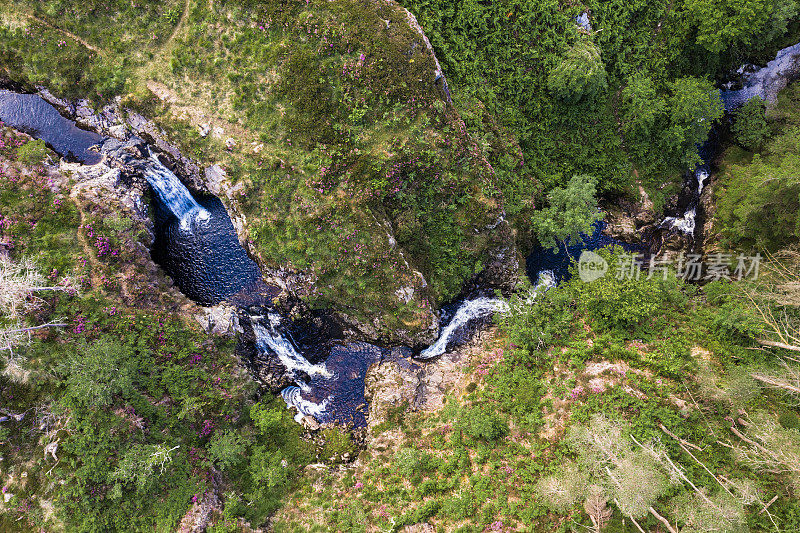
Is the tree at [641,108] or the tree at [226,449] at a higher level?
the tree at [641,108]

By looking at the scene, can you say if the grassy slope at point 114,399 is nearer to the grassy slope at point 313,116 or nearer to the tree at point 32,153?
the tree at point 32,153

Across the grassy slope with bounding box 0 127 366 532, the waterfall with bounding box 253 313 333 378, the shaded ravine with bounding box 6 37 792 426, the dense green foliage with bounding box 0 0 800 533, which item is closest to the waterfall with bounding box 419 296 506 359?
the shaded ravine with bounding box 6 37 792 426

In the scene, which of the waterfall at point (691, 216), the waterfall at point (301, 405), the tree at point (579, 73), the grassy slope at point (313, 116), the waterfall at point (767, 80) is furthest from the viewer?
the waterfall at point (691, 216)

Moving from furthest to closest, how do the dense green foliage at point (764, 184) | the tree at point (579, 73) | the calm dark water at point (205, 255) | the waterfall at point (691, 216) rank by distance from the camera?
the waterfall at point (691, 216) < the calm dark water at point (205, 255) < the tree at point (579, 73) < the dense green foliage at point (764, 184)

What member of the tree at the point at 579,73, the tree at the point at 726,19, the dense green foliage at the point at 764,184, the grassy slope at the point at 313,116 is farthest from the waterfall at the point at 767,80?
the grassy slope at the point at 313,116

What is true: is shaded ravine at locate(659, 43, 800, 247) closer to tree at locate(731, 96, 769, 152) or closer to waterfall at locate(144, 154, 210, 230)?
tree at locate(731, 96, 769, 152)

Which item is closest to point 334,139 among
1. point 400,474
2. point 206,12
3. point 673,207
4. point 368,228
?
point 368,228
